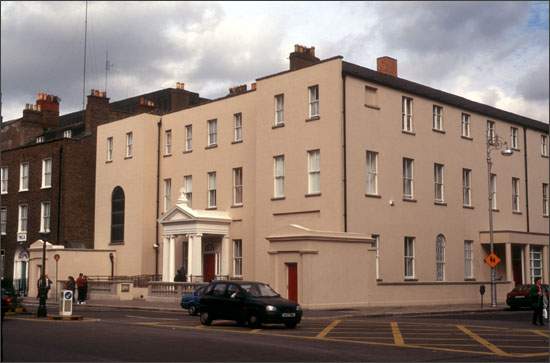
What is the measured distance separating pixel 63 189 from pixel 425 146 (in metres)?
23.8

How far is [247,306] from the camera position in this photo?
23.4 meters

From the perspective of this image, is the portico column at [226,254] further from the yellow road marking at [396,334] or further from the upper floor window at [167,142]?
the yellow road marking at [396,334]

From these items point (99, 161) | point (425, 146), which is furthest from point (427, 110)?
point (99, 161)

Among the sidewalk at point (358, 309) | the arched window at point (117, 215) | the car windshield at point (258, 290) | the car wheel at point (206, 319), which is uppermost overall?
the arched window at point (117, 215)

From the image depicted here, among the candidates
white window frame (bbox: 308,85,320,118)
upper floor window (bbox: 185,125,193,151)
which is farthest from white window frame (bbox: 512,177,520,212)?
upper floor window (bbox: 185,125,193,151)

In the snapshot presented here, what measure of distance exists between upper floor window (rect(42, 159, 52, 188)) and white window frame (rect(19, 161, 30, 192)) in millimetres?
2230

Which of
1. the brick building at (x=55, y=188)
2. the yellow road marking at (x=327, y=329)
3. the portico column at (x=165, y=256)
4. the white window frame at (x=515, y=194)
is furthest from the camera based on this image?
the brick building at (x=55, y=188)

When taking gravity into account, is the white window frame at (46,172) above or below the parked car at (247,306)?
above

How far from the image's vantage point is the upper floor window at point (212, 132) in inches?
1751

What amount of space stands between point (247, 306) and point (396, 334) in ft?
15.3

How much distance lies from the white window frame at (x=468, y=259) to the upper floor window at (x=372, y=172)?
8.29 meters

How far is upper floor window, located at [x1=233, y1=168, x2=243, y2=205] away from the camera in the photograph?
4251cm

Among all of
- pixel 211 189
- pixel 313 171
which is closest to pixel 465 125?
pixel 313 171

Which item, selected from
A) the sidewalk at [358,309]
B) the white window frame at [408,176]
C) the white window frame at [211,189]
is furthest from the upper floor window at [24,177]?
the white window frame at [408,176]
